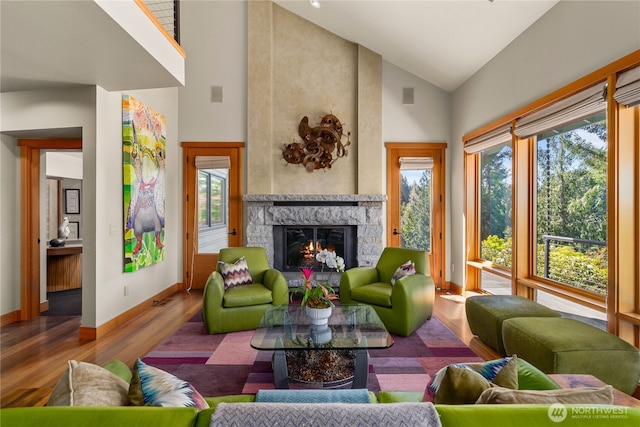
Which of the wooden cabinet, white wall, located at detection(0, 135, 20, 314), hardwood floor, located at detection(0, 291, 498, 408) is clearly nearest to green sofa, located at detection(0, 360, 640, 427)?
hardwood floor, located at detection(0, 291, 498, 408)

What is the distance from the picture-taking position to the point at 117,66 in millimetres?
3012

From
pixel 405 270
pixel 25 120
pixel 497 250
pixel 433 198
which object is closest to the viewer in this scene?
pixel 25 120

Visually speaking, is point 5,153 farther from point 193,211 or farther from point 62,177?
point 62,177

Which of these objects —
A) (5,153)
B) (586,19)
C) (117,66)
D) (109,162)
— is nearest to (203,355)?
(109,162)

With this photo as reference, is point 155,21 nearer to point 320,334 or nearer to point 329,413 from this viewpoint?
Answer: point 320,334

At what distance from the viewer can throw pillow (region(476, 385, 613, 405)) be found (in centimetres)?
96

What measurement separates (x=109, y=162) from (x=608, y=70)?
469cm

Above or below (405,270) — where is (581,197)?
above

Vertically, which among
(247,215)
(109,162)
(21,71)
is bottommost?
(247,215)

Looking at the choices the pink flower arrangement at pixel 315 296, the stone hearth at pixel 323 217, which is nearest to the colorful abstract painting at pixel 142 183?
the stone hearth at pixel 323 217

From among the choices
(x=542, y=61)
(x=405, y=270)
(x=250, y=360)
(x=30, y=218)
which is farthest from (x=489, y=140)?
(x=30, y=218)

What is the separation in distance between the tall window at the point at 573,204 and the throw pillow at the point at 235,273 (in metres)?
3.31

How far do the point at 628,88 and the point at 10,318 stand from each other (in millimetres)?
6390

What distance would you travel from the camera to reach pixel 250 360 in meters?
2.87
